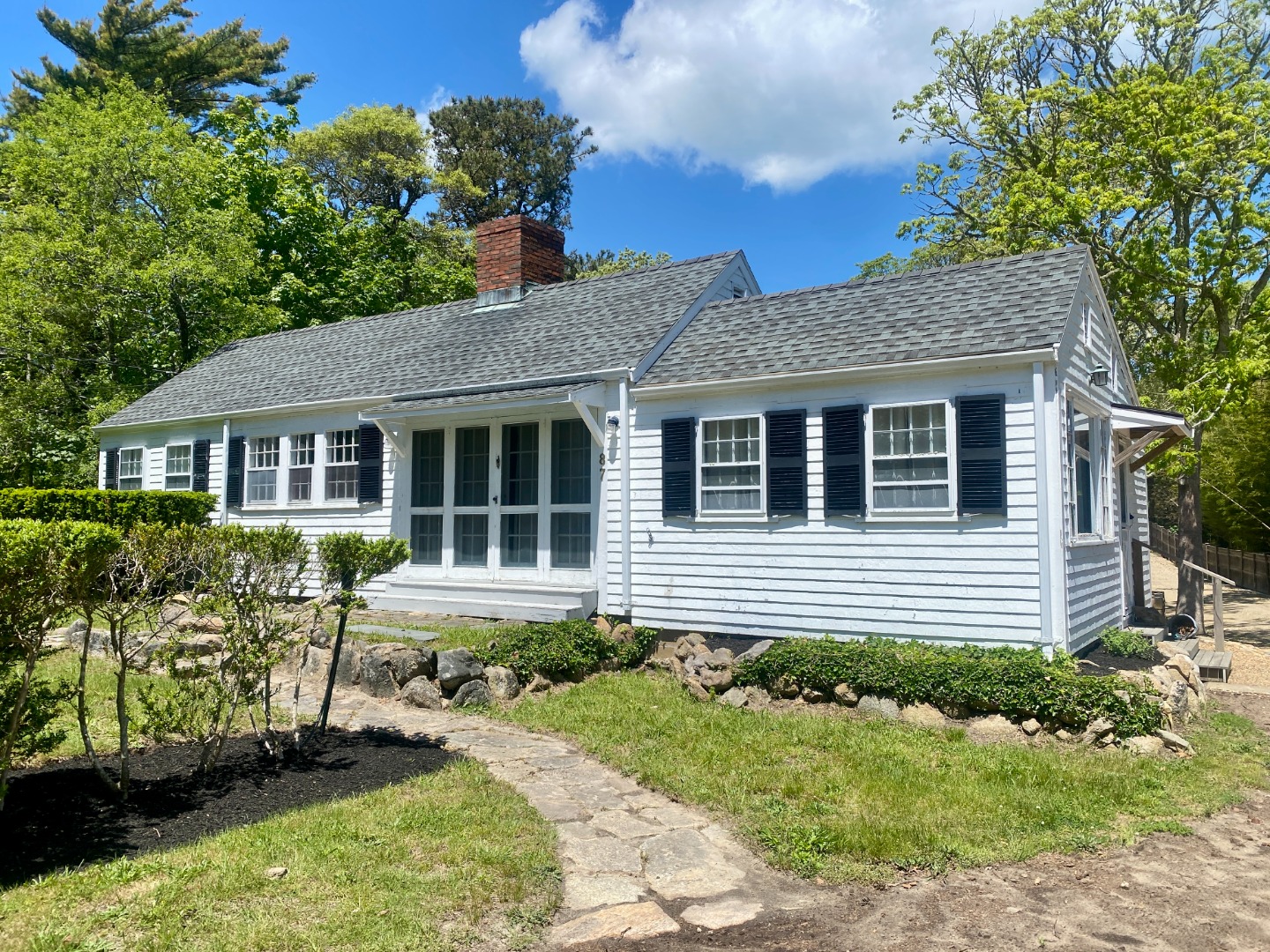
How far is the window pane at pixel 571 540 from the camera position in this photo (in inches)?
440

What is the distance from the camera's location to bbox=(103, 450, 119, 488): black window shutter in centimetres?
1708

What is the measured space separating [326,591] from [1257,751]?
25.4 feet

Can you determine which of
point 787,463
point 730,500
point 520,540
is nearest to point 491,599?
point 520,540

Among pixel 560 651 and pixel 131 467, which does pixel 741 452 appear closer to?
pixel 560 651

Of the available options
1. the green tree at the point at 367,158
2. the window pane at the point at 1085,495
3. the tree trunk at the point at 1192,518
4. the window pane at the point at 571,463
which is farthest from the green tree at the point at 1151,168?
the green tree at the point at 367,158

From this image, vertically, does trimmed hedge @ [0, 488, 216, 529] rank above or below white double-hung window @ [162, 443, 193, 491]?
below

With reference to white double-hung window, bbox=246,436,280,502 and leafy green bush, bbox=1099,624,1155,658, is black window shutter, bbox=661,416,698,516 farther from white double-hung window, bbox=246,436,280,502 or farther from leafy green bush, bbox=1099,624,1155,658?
white double-hung window, bbox=246,436,280,502

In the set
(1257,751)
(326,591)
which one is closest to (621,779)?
(326,591)

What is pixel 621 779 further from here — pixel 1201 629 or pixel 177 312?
pixel 177 312

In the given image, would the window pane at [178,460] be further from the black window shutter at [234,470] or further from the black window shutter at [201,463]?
the black window shutter at [234,470]

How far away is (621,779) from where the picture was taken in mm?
6277

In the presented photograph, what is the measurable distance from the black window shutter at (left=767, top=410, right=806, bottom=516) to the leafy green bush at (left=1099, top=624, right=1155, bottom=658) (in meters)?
3.76

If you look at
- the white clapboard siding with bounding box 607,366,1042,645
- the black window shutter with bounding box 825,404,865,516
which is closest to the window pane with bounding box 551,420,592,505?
the white clapboard siding with bounding box 607,366,1042,645

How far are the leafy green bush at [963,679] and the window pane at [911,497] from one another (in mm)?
1413
